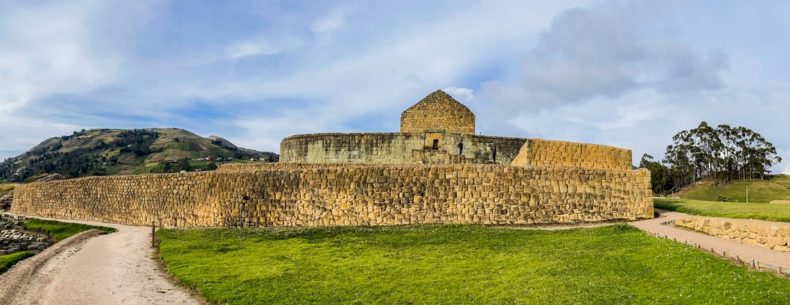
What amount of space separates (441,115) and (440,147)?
17.3 feet

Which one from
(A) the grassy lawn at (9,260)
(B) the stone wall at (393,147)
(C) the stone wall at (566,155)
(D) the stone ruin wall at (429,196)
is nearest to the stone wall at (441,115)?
(B) the stone wall at (393,147)

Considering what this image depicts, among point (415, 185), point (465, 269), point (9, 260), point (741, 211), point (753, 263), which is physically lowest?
point (9, 260)

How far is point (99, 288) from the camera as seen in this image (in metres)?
15.4

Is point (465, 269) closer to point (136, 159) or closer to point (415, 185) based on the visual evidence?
point (415, 185)

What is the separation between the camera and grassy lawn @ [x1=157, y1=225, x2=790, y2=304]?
36.0ft

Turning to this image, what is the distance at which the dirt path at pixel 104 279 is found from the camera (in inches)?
557

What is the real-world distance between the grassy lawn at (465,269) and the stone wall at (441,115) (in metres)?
15.1

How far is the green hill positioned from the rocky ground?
6234 centimetres

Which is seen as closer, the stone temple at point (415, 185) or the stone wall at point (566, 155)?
the stone temple at point (415, 185)

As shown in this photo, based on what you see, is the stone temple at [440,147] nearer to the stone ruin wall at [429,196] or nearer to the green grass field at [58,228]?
the stone ruin wall at [429,196]

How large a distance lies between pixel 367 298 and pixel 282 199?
1327cm

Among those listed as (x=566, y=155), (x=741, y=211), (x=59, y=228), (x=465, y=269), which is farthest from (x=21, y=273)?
(x=741, y=211)

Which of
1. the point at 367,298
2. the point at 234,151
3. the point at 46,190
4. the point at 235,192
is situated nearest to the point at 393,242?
the point at 367,298

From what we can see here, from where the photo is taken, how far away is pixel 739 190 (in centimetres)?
6900
